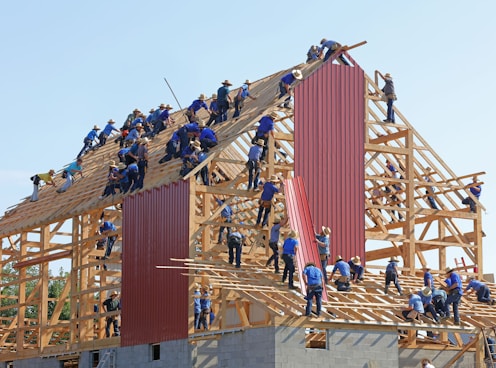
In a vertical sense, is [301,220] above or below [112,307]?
above

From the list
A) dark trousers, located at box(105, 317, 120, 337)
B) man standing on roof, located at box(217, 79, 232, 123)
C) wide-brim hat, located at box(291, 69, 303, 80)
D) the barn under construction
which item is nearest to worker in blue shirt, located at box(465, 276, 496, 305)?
the barn under construction

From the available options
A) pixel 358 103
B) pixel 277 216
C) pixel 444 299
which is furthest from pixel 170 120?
pixel 444 299

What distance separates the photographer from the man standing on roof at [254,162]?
30234mm

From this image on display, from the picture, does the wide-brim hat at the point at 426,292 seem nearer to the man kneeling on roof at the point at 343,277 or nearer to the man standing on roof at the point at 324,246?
the man kneeling on roof at the point at 343,277

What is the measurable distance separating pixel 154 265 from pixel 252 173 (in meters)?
3.69

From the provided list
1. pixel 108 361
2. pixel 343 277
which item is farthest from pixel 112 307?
pixel 343 277

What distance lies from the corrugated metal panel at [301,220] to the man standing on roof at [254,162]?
1146 millimetres

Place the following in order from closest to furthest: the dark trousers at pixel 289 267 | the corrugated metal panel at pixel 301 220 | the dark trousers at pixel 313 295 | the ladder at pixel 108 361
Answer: the dark trousers at pixel 313 295 → the dark trousers at pixel 289 267 → the corrugated metal panel at pixel 301 220 → the ladder at pixel 108 361

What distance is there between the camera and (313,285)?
25422 mm

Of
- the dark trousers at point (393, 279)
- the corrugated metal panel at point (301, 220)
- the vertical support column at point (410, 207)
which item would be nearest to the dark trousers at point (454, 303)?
the dark trousers at point (393, 279)

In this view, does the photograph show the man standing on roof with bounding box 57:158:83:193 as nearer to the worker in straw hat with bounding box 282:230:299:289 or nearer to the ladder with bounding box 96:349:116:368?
the ladder with bounding box 96:349:116:368

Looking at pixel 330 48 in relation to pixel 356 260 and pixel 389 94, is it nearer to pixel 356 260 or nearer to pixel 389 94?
pixel 389 94

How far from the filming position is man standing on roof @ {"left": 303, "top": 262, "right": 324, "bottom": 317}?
25.4 m

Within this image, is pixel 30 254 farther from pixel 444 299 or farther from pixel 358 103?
pixel 444 299
